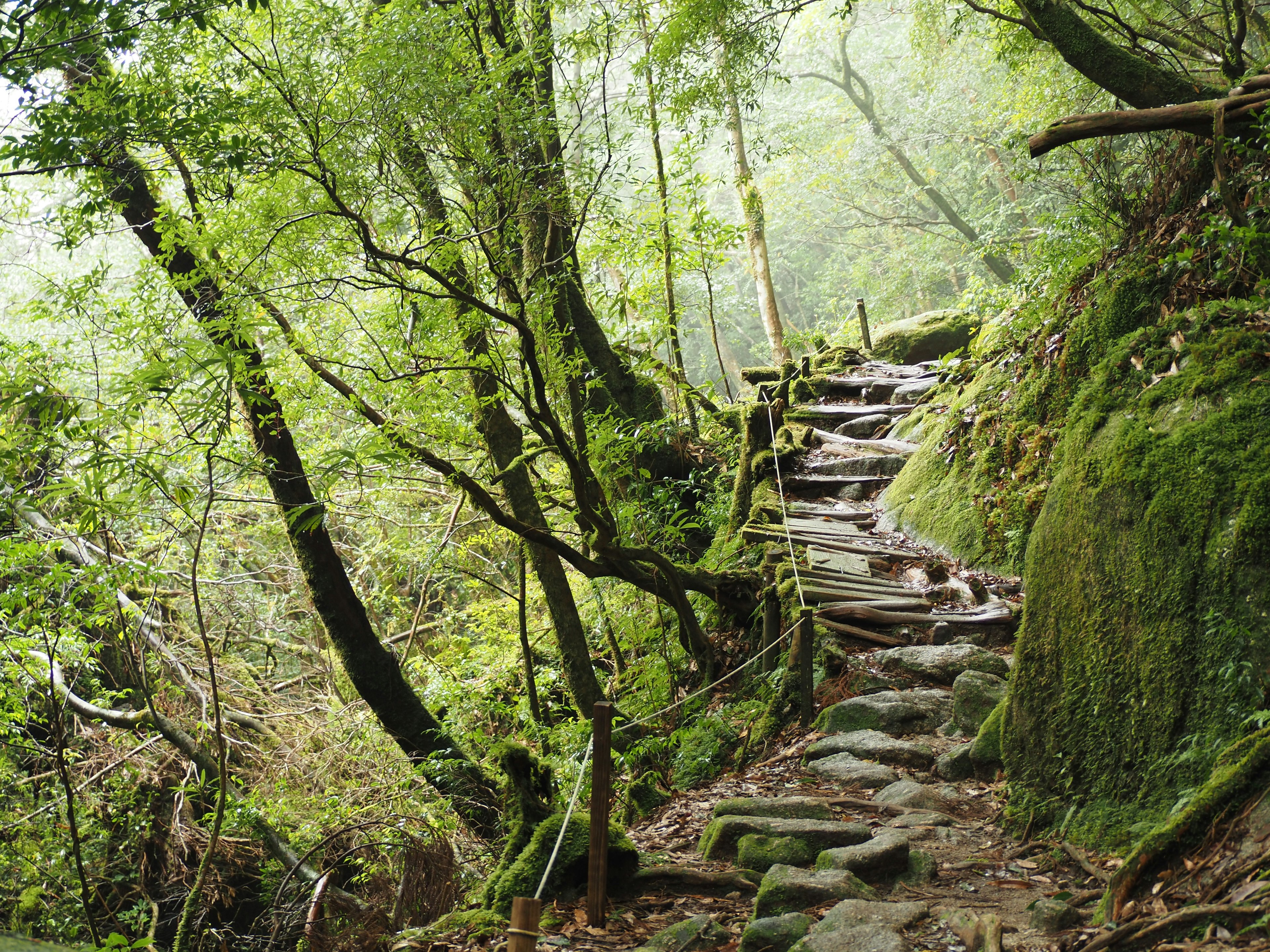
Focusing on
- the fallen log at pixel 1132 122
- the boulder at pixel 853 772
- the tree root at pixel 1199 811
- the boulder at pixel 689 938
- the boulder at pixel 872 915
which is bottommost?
the boulder at pixel 853 772

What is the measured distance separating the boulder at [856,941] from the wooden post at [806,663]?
2640mm

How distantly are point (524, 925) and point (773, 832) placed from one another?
2.06 m

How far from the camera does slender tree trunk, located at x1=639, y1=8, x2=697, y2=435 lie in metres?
8.08

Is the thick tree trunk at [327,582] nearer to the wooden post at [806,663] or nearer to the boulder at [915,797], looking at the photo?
the wooden post at [806,663]

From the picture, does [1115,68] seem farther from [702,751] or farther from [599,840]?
[599,840]

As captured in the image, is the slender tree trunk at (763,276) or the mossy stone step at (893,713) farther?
the slender tree trunk at (763,276)

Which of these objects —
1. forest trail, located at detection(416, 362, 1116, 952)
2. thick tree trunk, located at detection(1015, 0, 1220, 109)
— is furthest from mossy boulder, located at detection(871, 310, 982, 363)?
thick tree trunk, located at detection(1015, 0, 1220, 109)

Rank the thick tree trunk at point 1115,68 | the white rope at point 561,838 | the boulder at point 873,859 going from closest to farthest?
1. the white rope at point 561,838
2. the boulder at point 873,859
3. the thick tree trunk at point 1115,68

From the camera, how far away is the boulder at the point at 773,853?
155 inches

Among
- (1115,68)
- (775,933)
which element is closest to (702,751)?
(775,933)

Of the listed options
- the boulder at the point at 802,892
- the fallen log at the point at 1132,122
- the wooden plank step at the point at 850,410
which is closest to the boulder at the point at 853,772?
the boulder at the point at 802,892

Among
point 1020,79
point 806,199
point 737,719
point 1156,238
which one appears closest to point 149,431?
point 737,719

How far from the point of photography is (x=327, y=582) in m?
7.26

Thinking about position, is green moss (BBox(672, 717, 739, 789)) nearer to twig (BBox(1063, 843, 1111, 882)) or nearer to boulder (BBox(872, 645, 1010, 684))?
boulder (BBox(872, 645, 1010, 684))
